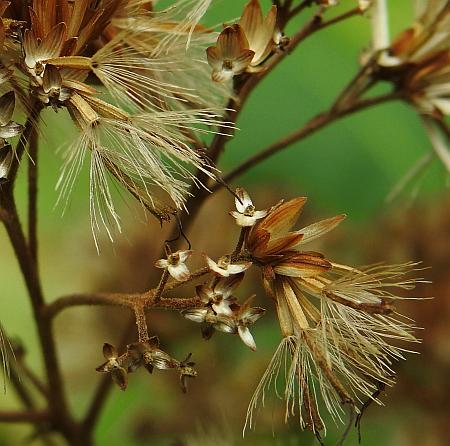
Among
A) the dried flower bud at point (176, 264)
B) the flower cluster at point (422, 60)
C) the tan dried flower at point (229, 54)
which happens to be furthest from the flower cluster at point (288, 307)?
the flower cluster at point (422, 60)

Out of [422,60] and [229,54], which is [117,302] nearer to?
[229,54]

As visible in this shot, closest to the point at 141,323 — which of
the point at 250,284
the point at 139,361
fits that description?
the point at 139,361

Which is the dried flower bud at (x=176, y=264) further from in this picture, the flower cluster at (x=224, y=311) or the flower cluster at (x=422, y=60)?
the flower cluster at (x=422, y=60)

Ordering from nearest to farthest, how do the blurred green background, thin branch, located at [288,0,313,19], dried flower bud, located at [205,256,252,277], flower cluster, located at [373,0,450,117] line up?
dried flower bud, located at [205,256,252,277], thin branch, located at [288,0,313,19], flower cluster, located at [373,0,450,117], the blurred green background

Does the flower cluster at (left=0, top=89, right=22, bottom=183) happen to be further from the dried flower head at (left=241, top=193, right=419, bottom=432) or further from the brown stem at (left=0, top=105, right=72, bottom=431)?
the dried flower head at (left=241, top=193, right=419, bottom=432)

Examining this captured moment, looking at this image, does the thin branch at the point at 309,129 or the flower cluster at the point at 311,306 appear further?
the thin branch at the point at 309,129

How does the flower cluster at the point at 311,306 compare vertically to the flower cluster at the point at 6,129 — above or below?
below

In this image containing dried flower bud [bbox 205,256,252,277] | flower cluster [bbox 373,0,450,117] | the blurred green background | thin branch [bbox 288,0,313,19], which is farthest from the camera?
the blurred green background

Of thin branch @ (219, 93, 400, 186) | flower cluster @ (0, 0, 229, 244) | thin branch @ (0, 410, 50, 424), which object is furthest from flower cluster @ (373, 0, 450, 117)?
thin branch @ (0, 410, 50, 424)

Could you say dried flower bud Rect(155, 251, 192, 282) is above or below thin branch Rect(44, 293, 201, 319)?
above

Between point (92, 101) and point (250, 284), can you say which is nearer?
point (92, 101)
